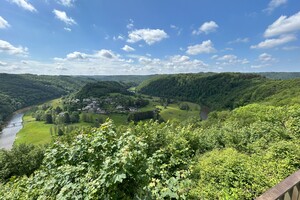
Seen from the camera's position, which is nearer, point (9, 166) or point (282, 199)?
point (282, 199)

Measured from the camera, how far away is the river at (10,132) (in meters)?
68.7

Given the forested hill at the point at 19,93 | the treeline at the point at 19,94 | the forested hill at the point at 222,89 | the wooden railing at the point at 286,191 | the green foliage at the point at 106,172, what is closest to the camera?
the wooden railing at the point at 286,191

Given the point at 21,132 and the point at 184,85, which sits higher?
the point at 184,85

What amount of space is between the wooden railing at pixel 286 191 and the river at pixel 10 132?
267 ft

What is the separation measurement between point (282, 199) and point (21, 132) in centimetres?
9605

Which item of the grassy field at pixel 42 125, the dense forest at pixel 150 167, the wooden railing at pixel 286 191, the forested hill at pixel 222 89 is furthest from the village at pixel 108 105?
the wooden railing at pixel 286 191

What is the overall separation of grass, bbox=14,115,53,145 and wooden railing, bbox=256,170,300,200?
7314cm

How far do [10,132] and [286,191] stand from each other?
10292 centimetres

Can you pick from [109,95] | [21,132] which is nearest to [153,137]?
[21,132]

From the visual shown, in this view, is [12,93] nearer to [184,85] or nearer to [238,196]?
[184,85]

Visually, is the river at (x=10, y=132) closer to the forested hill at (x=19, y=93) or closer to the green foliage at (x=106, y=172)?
the forested hill at (x=19, y=93)

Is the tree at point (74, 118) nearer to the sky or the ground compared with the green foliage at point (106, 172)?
nearer to the ground

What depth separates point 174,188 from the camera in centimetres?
316

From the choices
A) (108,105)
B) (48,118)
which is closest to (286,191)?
(48,118)
